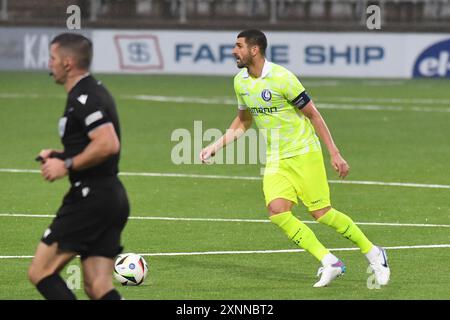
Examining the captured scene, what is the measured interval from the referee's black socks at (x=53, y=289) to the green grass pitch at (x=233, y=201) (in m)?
2.06

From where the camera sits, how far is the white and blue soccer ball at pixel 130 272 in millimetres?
11555

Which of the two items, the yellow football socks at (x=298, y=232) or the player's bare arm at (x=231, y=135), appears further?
the player's bare arm at (x=231, y=135)

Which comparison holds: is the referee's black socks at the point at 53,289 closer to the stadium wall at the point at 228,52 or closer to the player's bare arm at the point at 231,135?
the player's bare arm at the point at 231,135

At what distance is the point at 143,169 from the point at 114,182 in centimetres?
1132

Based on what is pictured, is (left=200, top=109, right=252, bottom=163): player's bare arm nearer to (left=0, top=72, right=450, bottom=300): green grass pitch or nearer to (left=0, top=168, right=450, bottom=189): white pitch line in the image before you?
(left=0, top=72, right=450, bottom=300): green grass pitch

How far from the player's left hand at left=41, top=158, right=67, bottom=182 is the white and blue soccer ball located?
2980 mm

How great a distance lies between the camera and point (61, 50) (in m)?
9.01

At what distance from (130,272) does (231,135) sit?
5.71ft

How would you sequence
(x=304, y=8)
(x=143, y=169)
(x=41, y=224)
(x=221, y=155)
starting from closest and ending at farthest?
(x=41, y=224) → (x=143, y=169) → (x=221, y=155) → (x=304, y=8)

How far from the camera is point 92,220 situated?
29.4 ft

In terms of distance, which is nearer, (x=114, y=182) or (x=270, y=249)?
(x=114, y=182)

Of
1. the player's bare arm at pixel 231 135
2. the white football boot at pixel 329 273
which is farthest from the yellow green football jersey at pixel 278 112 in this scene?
the white football boot at pixel 329 273
